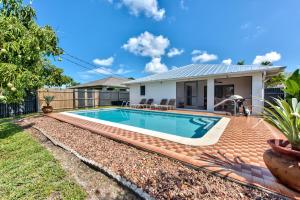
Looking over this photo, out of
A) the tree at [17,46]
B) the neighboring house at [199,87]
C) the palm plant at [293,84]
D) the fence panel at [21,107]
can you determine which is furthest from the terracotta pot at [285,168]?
the fence panel at [21,107]

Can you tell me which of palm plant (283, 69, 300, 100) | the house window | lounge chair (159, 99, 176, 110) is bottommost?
lounge chair (159, 99, 176, 110)

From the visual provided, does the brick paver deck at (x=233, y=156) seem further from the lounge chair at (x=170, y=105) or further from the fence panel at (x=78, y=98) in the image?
the fence panel at (x=78, y=98)

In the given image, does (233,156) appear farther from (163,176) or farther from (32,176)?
(32,176)

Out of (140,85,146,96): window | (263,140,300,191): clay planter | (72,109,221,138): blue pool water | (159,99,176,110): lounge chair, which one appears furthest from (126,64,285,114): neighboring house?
(263,140,300,191): clay planter

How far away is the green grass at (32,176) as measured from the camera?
289cm

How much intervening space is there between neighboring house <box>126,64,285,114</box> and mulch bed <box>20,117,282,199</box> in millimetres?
10539

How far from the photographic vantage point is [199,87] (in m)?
18.0

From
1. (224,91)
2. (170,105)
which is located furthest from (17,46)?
(224,91)

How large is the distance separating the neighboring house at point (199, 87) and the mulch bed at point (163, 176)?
1054 centimetres

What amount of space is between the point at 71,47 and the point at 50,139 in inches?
952

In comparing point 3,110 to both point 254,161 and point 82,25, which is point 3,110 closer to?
point 82,25

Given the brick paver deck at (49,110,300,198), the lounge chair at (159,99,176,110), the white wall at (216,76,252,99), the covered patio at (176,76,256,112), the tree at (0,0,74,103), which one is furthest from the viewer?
the lounge chair at (159,99,176,110)

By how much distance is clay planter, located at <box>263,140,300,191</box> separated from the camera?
90.1 inches

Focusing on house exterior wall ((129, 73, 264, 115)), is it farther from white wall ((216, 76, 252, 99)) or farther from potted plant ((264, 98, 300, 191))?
potted plant ((264, 98, 300, 191))
